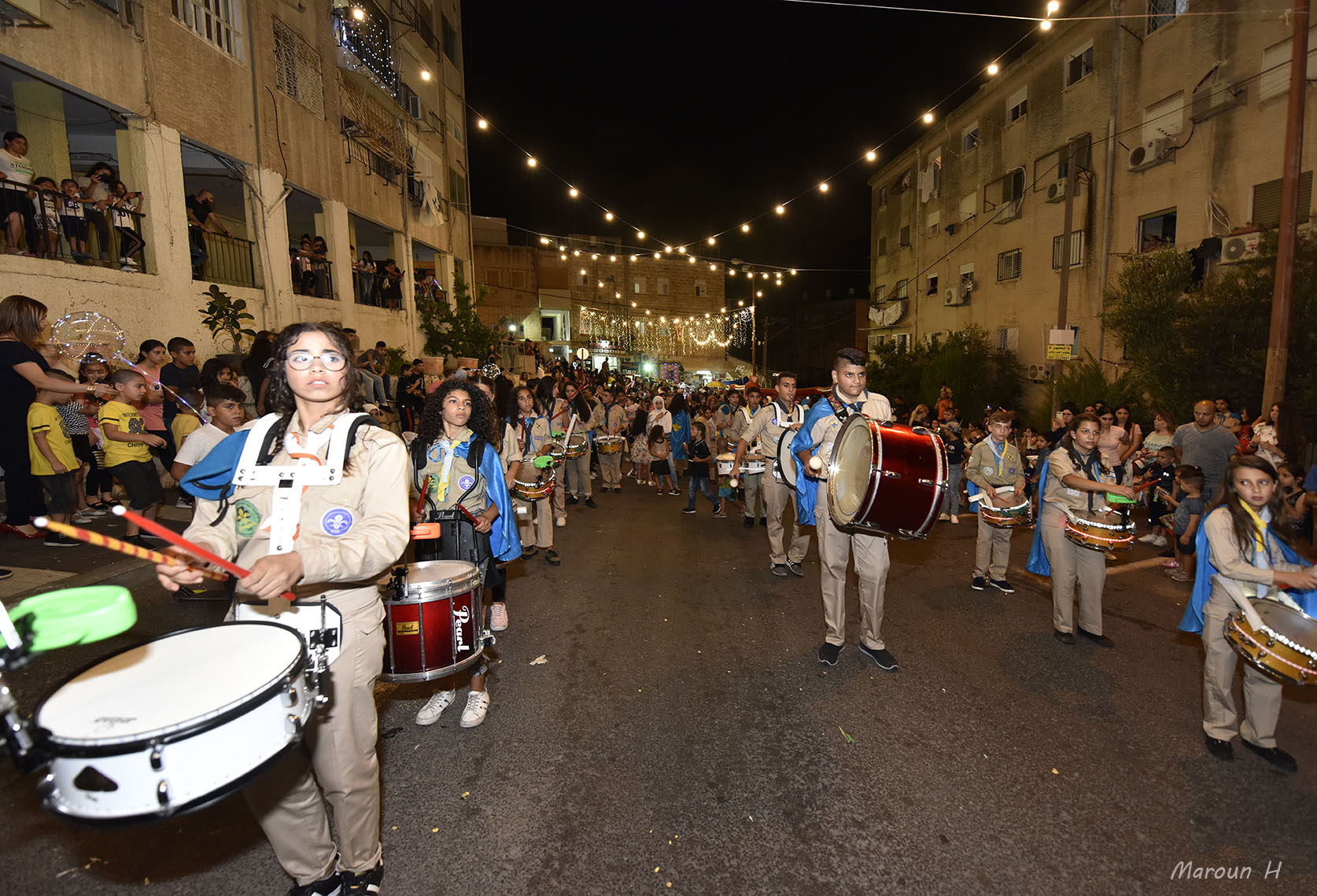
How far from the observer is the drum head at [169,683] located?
172 centimetres

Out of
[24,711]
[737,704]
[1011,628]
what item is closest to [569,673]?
[737,704]

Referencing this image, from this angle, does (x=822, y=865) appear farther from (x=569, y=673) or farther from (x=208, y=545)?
(x=208, y=545)

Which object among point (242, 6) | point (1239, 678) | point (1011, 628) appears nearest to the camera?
point (1239, 678)

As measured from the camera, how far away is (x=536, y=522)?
27.2 ft

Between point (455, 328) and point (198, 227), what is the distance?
10.0 metres

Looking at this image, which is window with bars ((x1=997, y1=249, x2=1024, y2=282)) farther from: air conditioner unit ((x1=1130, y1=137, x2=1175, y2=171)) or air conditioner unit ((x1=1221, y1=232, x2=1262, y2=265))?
air conditioner unit ((x1=1221, y1=232, x2=1262, y2=265))

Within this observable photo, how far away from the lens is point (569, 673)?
4922mm

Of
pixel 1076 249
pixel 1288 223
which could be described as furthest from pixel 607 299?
pixel 1288 223

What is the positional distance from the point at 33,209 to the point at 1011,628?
13.3 m

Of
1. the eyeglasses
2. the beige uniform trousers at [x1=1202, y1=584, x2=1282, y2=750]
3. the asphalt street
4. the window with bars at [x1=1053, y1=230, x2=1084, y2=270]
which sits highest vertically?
the window with bars at [x1=1053, y1=230, x2=1084, y2=270]

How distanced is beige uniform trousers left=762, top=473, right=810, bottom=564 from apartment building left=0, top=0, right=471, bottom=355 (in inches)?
405

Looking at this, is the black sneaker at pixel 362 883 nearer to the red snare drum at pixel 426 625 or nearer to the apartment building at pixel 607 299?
the red snare drum at pixel 426 625

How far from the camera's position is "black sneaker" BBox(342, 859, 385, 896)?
2650 millimetres

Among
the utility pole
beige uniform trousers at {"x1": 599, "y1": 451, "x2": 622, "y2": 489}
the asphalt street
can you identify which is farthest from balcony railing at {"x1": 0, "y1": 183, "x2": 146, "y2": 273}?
the utility pole
